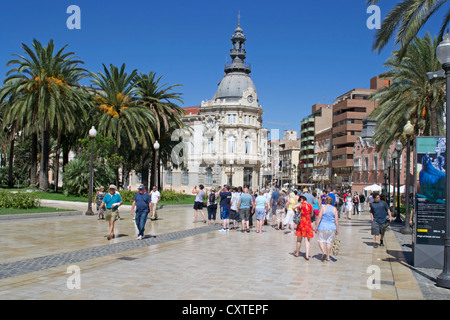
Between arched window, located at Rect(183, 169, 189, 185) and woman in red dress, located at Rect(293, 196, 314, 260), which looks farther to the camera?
arched window, located at Rect(183, 169, 189, 185)

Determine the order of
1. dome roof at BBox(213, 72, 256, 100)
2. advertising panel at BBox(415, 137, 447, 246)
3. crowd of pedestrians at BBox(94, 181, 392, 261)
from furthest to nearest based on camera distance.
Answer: dome roof at BBox(213, 72, 256, 100), crowd of pedestrians at BBox(94, 181, 392, 261), advertising panel at BBox(415, 137, 447, 246)

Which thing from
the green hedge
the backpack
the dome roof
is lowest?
the green hedge

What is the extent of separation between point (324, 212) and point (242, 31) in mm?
74307

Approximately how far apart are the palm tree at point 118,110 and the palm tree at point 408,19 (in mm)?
21487

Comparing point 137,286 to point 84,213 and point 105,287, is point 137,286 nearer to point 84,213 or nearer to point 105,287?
point 105,287

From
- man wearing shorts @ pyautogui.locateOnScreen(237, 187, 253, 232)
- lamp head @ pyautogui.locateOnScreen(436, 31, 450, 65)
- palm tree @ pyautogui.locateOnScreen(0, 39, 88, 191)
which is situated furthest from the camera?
palm tree @ pyautogui.locateOnScreen(0, 39, 88, 191)

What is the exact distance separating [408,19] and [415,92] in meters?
11.1

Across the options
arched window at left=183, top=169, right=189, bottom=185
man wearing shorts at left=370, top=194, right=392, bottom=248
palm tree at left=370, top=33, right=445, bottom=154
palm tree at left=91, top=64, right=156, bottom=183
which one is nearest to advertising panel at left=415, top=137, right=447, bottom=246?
man wearing shorts at left=370, top=194, right=392, bottom=248

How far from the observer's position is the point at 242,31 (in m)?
80.7

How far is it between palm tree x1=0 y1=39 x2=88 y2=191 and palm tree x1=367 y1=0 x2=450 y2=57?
74.1 ft

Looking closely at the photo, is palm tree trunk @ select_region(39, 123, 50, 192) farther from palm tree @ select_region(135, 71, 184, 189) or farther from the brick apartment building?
the brick apartment building

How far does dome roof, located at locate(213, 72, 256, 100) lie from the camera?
76188 mm

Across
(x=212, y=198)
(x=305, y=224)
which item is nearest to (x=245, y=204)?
(x=212, y=198)

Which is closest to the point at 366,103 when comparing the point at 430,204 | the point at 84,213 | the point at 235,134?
the point at 235,134
